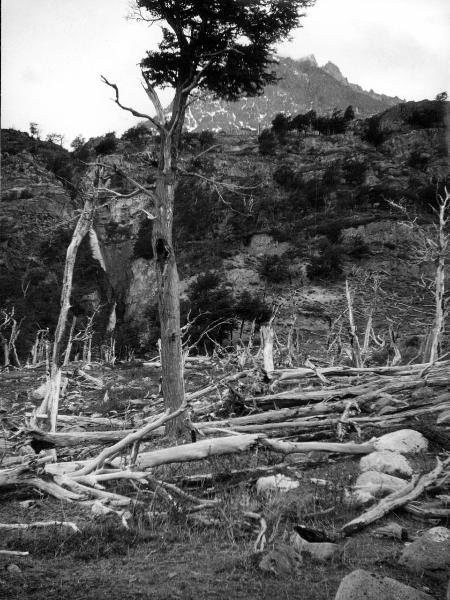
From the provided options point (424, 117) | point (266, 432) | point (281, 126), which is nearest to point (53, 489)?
point (266, 432)

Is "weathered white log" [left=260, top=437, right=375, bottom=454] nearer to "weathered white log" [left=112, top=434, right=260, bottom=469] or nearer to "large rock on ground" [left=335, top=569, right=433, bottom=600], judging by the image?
"weathered white log" [left=112, top=434, right=260, bottom=469]

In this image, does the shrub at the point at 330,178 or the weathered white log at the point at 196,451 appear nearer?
the weathered white log at the point at 196,451

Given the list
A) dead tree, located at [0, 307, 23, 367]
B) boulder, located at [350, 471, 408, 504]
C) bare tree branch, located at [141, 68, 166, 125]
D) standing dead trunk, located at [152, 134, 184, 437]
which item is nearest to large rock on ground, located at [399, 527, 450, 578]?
boulder, located at [350, 471, 408, 504]

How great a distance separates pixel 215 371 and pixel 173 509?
12.3 metres

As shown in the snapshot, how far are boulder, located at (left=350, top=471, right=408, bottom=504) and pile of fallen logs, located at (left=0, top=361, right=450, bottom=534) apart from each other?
266mm

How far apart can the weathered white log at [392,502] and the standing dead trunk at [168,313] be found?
419cm

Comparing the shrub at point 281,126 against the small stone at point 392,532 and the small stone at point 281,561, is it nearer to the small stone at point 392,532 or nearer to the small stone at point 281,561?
the small stone at point 392,532

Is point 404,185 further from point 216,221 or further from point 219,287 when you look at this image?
point 219,287

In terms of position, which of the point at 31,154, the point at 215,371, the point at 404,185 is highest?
the point at 31,154

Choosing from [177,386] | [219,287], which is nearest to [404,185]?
[219,287]

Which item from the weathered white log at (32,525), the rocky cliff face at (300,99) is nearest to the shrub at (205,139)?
the weathered white log at (32,525)

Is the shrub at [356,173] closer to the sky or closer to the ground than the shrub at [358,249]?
closer to the sky

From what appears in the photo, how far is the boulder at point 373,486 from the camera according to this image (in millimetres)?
4000

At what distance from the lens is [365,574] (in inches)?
88.0
